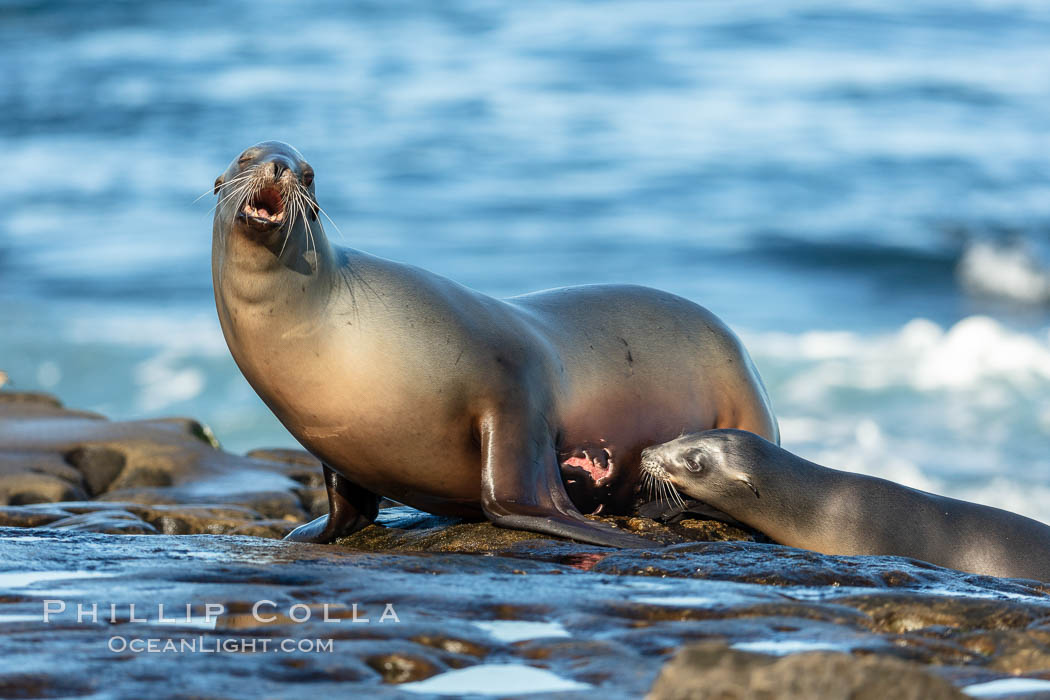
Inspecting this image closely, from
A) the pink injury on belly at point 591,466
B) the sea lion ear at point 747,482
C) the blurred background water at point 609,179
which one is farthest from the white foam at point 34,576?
the blurred background water at point 609,179

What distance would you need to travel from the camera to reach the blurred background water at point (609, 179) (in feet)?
52.7

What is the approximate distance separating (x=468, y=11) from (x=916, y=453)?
23.6m

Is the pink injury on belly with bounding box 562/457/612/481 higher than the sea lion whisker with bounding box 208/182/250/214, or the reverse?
the sea lion whisker with bounding box 208/182/250/214

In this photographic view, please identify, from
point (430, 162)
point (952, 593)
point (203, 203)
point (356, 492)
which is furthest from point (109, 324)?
point (952, 593)

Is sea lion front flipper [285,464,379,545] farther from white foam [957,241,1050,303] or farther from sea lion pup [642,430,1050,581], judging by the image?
white foam [957,241,1050,303]

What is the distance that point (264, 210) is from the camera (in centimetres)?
498

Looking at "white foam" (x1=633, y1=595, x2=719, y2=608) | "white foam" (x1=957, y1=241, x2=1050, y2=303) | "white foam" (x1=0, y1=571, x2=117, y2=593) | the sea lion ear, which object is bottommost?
"white foam" (x1=0, y1=571, x2=117, y2=593)

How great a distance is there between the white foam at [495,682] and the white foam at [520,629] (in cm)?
23

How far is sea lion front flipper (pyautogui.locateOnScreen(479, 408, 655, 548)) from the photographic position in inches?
195

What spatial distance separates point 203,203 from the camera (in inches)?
910

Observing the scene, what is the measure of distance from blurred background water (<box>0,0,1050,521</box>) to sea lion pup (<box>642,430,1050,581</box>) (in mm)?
7028

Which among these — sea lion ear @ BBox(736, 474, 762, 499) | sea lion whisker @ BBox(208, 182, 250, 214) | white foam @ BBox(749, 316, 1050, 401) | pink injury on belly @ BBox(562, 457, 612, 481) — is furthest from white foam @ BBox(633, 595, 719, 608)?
white foam @ BBox(749, 316, 1050, 401)

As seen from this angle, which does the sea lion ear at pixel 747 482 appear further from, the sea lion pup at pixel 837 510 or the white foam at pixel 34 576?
the white foam at pixel 34 576

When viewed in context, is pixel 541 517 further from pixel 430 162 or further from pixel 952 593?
pixel 430 162
